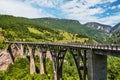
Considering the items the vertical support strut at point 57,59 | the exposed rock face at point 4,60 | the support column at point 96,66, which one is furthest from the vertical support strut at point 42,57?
the support column at point 96,66

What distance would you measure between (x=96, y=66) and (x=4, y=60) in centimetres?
8627

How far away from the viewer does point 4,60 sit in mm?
121688

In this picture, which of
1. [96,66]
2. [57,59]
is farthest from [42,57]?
[96,66]

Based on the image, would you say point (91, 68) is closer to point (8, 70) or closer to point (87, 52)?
point (87, 52)

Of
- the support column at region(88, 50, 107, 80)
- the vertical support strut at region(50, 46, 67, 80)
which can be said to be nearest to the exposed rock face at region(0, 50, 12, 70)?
the vertical support strut at region(50, 46, 67, 80)

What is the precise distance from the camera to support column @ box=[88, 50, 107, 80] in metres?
44.2

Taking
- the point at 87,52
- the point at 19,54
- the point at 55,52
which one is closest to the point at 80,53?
the point at 87,52

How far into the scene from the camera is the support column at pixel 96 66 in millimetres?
44219

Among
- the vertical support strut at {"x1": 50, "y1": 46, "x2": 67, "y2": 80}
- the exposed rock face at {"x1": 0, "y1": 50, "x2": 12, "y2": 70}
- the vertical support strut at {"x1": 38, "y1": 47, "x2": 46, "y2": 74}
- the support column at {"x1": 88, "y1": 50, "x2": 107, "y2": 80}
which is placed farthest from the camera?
the exposed rock face at {"x1": 0, "y1": 50, "x2": 12, "y2": 70}

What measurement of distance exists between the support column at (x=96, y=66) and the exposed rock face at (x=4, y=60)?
263ft

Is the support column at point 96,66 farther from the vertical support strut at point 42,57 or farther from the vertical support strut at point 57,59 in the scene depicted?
the vertical support strut at point 42,57

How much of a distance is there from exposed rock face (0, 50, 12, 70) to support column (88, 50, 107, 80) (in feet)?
263

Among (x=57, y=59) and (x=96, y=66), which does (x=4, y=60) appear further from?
(x=96, y=66)

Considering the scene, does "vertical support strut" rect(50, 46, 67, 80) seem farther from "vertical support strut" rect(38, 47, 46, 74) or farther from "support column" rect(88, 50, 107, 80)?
"support column" rect(88, 50, 107, 80)
